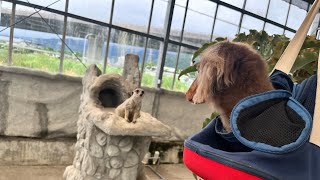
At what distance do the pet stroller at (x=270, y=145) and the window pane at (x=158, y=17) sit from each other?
419 centimetres

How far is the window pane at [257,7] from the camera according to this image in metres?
5.45

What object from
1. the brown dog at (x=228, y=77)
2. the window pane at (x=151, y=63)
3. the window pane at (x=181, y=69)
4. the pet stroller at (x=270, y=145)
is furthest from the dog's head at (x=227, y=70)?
the window pane at (x=181, y=69)

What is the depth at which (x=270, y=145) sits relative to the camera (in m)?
0.48

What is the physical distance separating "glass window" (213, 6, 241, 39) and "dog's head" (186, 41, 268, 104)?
461 cm

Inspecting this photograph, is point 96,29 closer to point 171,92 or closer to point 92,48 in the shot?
point 92,48

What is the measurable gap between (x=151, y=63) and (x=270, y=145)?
4.30m

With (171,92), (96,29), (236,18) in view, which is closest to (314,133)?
(96,29)

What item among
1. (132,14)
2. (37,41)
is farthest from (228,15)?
(37,41)

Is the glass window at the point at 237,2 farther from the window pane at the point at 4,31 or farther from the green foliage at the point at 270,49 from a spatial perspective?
the green foliage at the point at 270,49

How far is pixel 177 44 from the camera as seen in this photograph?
4.88 metres

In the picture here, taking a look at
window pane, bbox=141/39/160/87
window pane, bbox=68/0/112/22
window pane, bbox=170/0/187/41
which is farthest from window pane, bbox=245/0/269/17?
window pane, bbox=68/0/112/22

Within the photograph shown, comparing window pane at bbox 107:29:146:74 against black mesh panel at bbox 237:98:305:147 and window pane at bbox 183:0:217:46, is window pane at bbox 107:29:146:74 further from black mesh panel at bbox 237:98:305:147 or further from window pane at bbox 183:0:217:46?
black mesh panel at bbox 237:98:305:147

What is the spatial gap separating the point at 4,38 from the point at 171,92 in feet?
7.50

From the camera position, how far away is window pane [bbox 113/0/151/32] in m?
4.33
